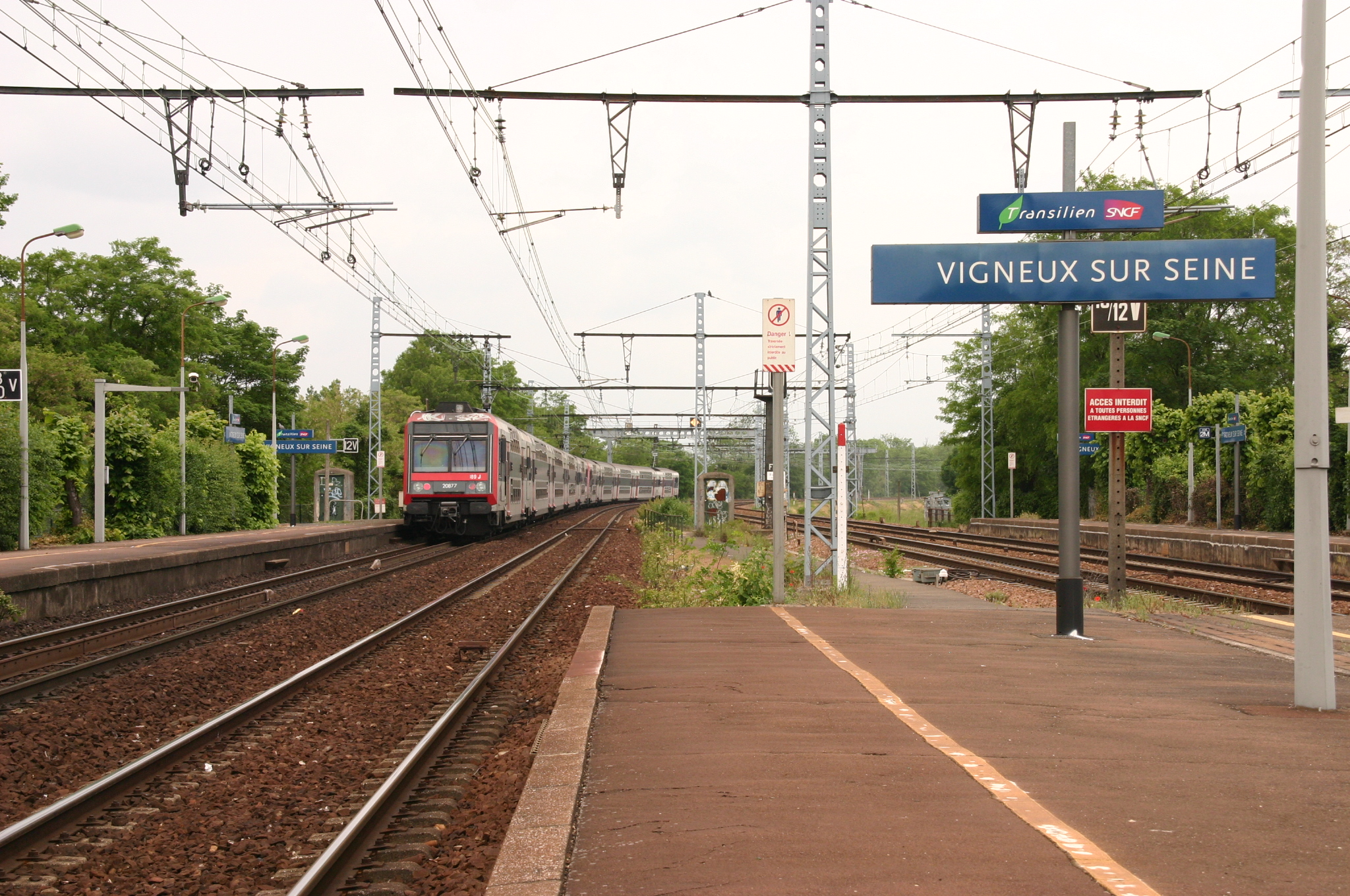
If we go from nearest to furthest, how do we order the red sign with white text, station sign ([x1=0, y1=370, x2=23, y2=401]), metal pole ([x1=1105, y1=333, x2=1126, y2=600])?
the red sign with white text
metal pole ([x1=1105, y1=333, x2=1126, y2=600])
station sign ([x1=0, y1=370, x2=23, y2=401])

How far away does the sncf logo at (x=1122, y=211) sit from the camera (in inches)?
406

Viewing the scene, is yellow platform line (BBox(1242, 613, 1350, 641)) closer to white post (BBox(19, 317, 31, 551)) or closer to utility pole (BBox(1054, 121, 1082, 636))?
utility pole (BBox(1054, 121, 1082, 636))

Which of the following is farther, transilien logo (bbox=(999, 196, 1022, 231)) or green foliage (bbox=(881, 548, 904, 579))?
green foliage (bbox=(881, 548, 904, 579))

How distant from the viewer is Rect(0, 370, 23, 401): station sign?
62.7 ft

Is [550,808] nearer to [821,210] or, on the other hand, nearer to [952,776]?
[952,776]

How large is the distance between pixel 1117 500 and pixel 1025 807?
1011cm

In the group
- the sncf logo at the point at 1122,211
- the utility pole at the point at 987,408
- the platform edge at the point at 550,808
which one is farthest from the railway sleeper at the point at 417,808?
the utility pole at the point at 987,408

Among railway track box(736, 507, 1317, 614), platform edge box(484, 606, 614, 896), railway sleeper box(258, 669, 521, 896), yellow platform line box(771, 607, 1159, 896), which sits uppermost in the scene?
yellow platform line box(771, 607, 1159, 896)

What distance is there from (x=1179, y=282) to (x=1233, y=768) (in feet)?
18.7

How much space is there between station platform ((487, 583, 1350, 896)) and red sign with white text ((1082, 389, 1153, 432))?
4926 millimetres

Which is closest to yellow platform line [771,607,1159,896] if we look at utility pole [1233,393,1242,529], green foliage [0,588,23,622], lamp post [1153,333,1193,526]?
green foliage [0,588,23,622]

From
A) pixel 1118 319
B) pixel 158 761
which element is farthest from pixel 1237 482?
pixel 158 761

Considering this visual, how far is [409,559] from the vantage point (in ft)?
82.5

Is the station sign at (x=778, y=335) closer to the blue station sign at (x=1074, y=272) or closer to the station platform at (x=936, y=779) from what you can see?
the blue station sign at (x=1074, y=272)
